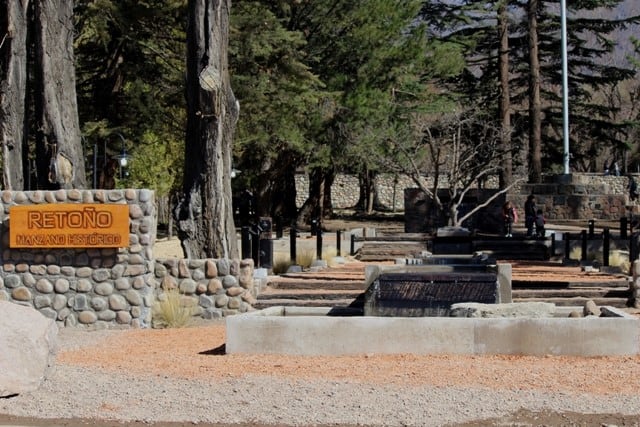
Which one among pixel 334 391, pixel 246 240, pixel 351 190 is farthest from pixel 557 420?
pixel 351 190

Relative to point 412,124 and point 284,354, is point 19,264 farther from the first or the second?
point 412,124

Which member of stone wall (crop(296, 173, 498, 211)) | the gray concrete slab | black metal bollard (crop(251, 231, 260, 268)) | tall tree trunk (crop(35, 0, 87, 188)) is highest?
tall tree trunk (crop(35, 0, 87, 188))

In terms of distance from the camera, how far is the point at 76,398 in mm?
8086

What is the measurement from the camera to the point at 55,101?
17062 millimetres

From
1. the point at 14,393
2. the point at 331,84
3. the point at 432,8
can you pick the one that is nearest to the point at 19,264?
the point at 14,393

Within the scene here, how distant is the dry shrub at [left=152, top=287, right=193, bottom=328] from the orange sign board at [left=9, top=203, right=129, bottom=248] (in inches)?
42.9

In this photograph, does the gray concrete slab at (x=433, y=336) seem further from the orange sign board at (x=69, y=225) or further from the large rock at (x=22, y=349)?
the orange sign board at (x=69, y=225)

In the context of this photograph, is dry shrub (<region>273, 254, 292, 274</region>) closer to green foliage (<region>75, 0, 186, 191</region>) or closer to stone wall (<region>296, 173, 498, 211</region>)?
green foliage (<region>75, 0, 186, 191</region>)

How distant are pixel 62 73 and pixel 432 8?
27.3 m

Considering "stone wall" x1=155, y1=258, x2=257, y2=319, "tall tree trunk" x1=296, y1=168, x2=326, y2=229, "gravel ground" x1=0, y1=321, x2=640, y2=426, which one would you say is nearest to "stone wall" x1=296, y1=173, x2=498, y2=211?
"tall tree trunk" x1=296, y1=168, x2=326, y2=229

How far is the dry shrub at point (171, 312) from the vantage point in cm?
1454

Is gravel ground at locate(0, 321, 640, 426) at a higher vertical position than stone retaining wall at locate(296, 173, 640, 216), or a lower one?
lower

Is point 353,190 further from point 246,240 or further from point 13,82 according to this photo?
point 13,82

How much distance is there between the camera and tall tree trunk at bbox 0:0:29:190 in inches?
733
